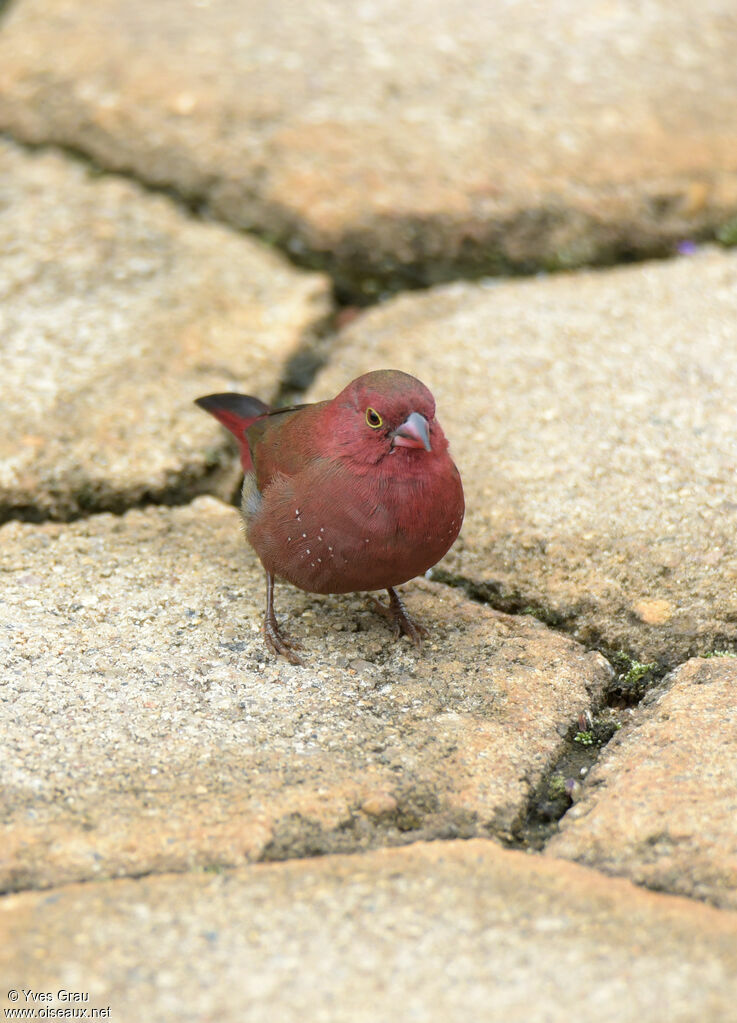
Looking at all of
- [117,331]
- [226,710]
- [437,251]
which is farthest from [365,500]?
[437,251]

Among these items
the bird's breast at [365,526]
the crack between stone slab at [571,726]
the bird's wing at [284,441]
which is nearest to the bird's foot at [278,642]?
the bird's breast at [365,526]

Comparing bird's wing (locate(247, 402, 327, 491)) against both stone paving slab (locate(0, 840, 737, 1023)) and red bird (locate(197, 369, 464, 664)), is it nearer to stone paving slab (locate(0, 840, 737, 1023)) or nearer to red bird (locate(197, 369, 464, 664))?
red bird (locate(197, 369, 464, 664))

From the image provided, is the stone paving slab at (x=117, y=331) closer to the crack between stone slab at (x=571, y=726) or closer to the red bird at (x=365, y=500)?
the red bird at (x=365, y=500)

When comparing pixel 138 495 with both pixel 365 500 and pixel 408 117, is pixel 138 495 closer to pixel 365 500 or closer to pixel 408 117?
pixel 365 500

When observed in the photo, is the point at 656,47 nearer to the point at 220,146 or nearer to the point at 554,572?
the point at 220,146

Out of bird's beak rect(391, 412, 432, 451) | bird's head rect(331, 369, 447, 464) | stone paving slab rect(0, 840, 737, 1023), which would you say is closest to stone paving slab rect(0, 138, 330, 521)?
bird's head rect(331, 369, 447, 464)
